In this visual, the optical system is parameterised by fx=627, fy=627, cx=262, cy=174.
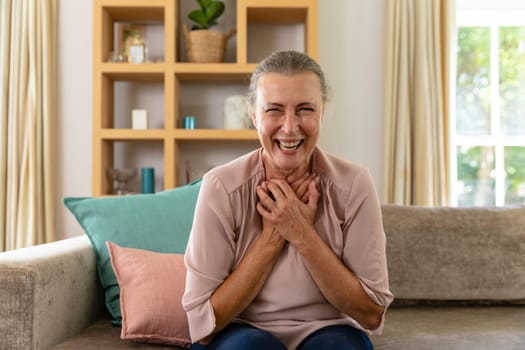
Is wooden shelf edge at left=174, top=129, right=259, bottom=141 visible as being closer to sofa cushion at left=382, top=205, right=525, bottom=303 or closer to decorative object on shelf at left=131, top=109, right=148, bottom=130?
decorative object on shelf at left=131, top=109, right=148, bottom=130

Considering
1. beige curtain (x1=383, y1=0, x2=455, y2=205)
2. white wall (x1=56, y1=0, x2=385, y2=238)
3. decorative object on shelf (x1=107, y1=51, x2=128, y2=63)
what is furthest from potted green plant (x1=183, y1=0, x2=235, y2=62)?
beige curtain (x1=383, y1=0, x2=455, y2=205)

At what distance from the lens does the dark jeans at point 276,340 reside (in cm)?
136

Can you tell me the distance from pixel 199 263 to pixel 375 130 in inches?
86.8

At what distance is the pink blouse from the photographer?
4.84 ft

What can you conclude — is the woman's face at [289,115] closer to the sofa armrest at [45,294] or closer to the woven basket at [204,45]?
the sofa armrest at [45,294]

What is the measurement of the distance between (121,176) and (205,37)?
0.83 metres

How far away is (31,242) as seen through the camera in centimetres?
326

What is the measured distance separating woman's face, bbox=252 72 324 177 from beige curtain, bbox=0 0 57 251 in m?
2.17

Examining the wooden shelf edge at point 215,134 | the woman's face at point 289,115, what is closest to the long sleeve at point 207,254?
the woman's face at point 289,115

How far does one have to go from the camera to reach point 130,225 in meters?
1.92

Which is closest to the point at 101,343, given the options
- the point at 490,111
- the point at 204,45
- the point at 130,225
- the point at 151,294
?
the point at 151,294

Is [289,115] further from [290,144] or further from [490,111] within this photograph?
[490,111]

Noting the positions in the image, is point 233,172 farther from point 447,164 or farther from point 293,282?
point 447,164

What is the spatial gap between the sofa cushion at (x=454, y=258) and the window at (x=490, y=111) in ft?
4.94
